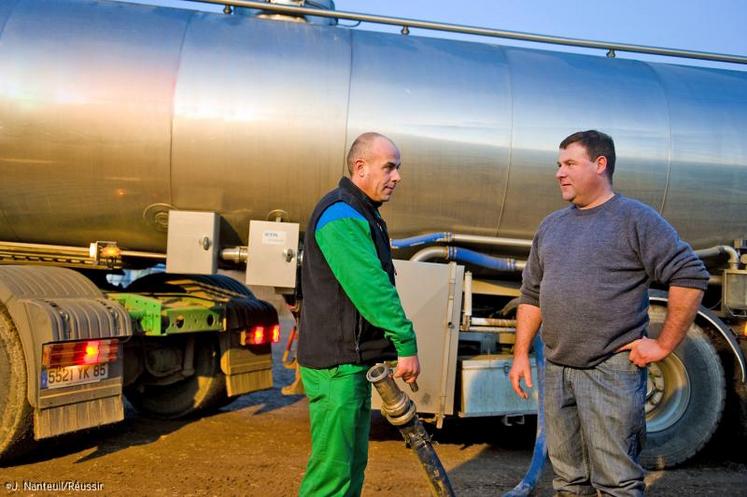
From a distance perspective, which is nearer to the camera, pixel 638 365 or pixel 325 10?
pixel 638 365

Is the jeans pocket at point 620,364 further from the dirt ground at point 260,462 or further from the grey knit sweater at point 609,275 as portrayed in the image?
the dirt ground at point 260,462

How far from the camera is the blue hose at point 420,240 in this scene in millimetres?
4973

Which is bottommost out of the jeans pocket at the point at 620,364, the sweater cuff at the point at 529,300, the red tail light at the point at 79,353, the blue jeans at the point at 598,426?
the red tail light at the point at 79,353

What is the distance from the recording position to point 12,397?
4.50m

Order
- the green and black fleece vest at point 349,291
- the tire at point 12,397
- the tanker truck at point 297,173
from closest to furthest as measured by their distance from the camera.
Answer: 1. the green and black fleece vest at point 349,291
2. the tire at point 12,397
3. the tanker truck at point 297,173

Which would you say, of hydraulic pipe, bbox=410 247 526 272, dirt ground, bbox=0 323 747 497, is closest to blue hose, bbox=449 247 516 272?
hydraulic pipe, bbox=410 247 526 272

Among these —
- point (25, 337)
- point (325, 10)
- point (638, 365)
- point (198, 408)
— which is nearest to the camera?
point (638, 365)

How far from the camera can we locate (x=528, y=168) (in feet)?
16.4

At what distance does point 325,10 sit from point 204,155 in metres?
1.39

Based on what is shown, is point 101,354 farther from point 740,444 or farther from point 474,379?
point 740,444

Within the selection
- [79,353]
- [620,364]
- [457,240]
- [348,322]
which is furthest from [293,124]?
[620,364]

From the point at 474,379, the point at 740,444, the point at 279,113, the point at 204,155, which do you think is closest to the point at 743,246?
the point at 740,444

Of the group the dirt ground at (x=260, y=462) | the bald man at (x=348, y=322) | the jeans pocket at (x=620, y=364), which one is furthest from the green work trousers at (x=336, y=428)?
the dirt ground at (x=260, y=462)

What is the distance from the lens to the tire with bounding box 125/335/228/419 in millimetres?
6047
